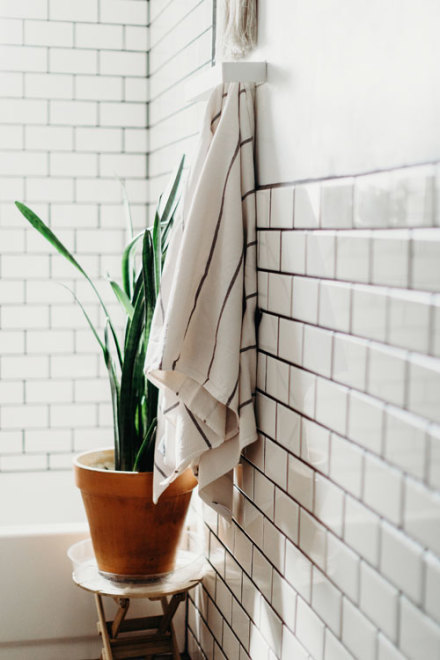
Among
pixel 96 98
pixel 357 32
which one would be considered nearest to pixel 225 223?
pixel 357 32

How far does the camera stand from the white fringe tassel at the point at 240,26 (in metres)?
1.56

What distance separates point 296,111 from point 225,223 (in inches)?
10.4

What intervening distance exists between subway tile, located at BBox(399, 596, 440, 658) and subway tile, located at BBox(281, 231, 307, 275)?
566 millimetres

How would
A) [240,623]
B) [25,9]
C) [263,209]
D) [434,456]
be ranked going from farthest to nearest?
[25,9] < [240,623] < [263,209] < [434,456]

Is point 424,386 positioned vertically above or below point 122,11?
below

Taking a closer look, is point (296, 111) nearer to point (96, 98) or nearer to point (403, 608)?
point (403, 608)

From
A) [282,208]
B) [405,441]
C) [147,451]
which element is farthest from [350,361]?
[147,451]

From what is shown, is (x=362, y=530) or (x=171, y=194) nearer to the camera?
(x=362, y=530)

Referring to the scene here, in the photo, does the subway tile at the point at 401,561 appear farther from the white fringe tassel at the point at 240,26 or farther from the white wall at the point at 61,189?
the white wall at the point at 61,189

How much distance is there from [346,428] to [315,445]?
0.13m

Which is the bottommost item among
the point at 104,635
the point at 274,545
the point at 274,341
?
the point at 104,635

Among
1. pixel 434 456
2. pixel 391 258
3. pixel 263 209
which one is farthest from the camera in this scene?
pixel 263 209

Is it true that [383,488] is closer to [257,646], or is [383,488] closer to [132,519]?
[257,646]

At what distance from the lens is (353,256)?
44.1 inches
